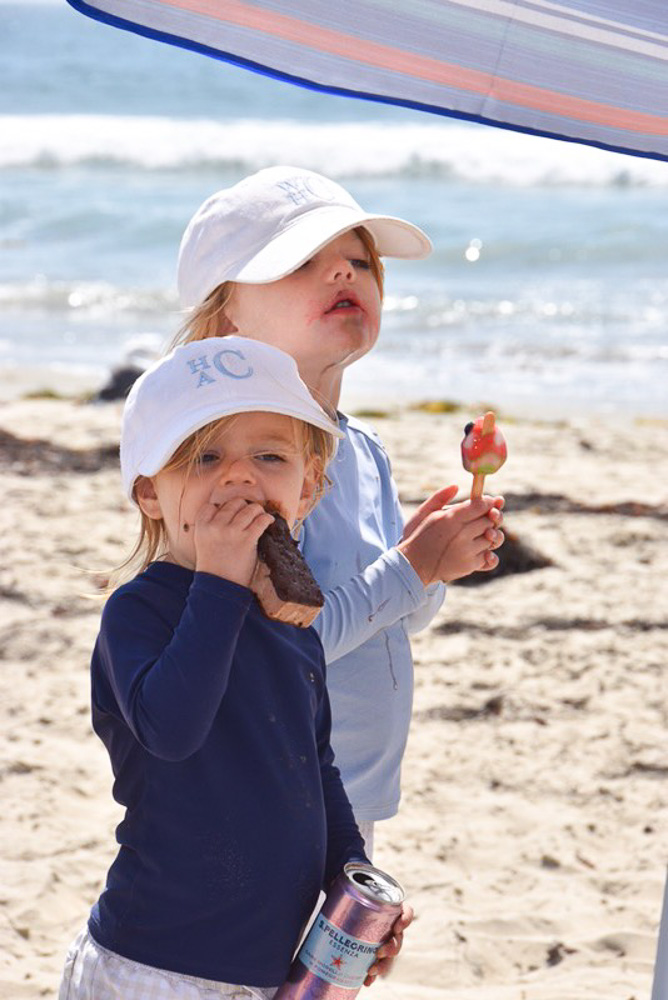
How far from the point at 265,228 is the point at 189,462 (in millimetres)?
713

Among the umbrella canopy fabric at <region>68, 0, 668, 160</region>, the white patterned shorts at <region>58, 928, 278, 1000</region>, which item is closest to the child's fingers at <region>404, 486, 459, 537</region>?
the umbrella canopy fabric at <region>68, 0, 668, 160</region>

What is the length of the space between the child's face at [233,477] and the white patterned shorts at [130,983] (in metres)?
0.53

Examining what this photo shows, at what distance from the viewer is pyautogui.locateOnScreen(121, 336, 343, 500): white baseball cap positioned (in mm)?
1825

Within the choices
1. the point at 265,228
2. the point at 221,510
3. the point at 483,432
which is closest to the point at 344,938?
the point at 221,510

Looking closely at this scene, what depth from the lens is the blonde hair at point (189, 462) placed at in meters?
1.85

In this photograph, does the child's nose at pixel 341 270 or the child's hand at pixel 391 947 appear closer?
the child's hand at pixel 391 947

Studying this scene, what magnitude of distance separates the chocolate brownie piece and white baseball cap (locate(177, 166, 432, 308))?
670 mm

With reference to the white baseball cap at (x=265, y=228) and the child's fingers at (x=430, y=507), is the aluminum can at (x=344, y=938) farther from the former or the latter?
the white baseball cap at (x=265, y=228)

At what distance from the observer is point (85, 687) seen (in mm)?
4625

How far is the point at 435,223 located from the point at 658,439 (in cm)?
941

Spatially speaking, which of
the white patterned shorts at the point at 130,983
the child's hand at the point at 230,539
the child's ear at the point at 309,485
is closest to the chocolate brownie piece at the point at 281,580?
the child's hand at the point at 230,539

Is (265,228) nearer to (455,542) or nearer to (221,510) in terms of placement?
(455,542)

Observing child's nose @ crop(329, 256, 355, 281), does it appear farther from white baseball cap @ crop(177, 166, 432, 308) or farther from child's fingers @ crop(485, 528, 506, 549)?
child's fingers @ crop(485, 528, 506, 549)

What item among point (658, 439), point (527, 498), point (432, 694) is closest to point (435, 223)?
point (658, 439)
